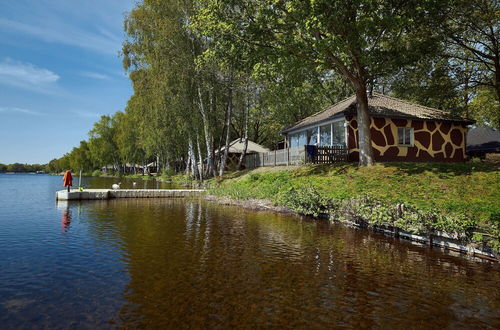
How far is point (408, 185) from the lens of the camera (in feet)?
48.9

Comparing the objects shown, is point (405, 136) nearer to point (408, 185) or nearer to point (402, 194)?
point (408, 185)

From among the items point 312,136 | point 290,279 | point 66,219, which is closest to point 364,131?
point 312,136

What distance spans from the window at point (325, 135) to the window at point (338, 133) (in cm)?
73

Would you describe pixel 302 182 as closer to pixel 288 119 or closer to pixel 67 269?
pixel 67 269

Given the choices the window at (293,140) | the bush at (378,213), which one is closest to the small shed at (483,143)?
the window at (293,140)

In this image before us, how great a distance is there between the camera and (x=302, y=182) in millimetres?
19297

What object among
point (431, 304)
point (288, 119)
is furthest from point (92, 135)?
point (431, 304)

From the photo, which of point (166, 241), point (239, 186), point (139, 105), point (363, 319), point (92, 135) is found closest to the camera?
point (363, 319)

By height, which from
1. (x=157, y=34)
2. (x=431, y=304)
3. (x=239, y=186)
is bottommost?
(x=431, y=304)

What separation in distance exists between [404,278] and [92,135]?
299ft

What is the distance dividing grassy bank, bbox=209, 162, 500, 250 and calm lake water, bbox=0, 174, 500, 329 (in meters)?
1.02

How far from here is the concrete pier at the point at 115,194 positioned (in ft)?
72.6

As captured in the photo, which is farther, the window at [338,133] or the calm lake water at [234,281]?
the window at [338,133]

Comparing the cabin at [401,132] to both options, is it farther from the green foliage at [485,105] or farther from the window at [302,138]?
the green foliage at [485,105]
